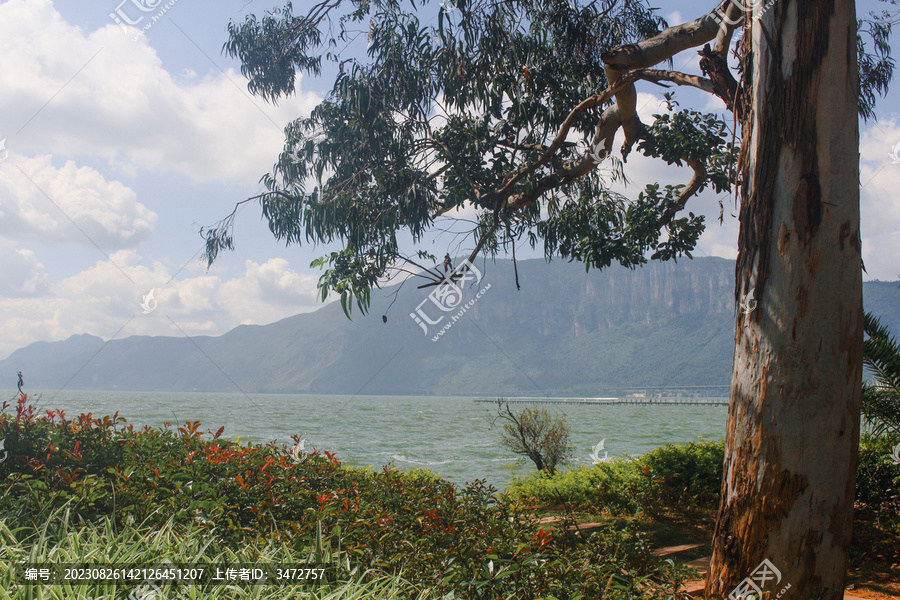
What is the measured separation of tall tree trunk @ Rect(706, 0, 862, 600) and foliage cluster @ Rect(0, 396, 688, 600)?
53 cm

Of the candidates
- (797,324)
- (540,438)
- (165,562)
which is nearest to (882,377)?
(797,324)

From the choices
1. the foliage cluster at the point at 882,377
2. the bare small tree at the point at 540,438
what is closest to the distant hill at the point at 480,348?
the bare small tree at the point at 540,438

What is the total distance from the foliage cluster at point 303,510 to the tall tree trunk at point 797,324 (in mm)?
534

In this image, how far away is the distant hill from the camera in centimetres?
12875

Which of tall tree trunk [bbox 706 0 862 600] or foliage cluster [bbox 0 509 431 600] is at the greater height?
tall tree trunk [bbox 706 0 862 600]

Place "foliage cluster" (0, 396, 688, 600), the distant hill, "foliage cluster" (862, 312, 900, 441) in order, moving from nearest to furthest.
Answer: "foliage cluster" (0, 396, 688, 600) → "foliage cluster" (862, 312, 900, 441) → the distant hill

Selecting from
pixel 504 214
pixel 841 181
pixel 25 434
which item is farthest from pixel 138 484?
pixel 504 214

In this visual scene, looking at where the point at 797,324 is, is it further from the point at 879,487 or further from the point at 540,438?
the point at 540,438

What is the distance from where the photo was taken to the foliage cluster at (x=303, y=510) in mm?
2297

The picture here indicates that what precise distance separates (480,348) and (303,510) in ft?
476

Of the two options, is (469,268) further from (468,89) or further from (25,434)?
(25,434)

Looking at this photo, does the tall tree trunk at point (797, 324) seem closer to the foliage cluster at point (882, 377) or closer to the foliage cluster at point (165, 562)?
the foliage cluster at point (165, 562)

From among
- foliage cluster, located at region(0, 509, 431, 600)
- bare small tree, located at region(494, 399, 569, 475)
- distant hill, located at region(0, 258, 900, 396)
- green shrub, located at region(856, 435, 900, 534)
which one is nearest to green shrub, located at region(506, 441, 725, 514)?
green shrub, located at region(856, 435, 900, 534)

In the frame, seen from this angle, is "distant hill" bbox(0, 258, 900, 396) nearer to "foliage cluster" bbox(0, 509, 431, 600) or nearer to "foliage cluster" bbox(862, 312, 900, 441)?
"foliage cluster" bbox(862, 312, 900, 441)
